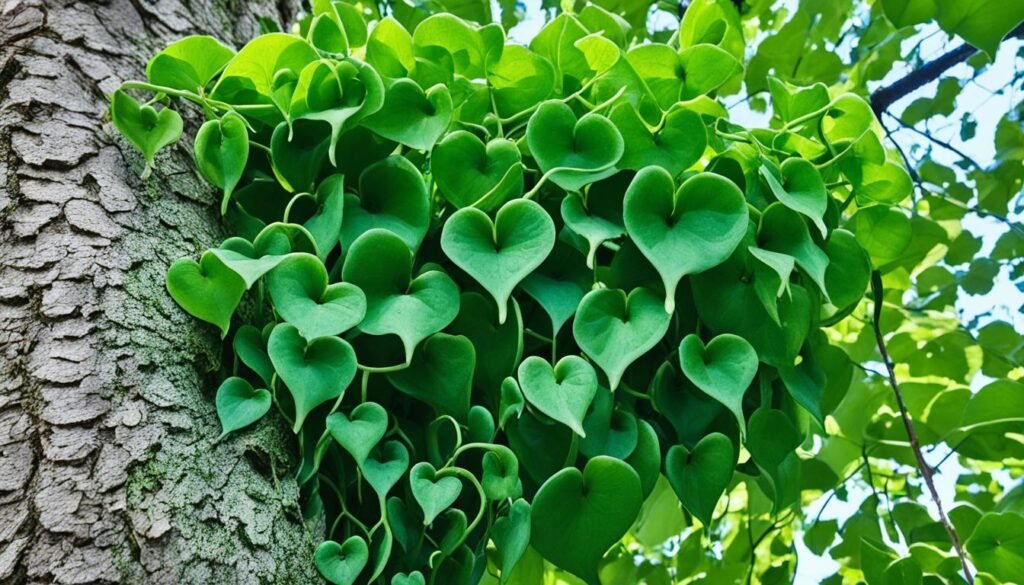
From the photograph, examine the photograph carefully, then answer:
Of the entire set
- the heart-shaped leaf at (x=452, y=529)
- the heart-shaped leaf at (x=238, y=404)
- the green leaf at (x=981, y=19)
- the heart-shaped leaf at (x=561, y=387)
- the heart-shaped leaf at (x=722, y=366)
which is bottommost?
Answer: the heart-shaped leaf at (x=452, y=529)

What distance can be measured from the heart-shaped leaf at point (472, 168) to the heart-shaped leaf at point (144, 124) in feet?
0.75

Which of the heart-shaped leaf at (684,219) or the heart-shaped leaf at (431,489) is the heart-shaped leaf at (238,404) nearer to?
the heart-shaped leaf at (431,489)

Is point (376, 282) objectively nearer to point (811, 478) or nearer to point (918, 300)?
point (811, 478)

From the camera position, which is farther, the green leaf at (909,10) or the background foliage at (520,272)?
the green leaf at (909,10)

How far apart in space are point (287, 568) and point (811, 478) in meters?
0.74

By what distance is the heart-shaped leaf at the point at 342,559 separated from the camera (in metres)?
0.61

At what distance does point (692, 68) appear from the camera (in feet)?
2.61

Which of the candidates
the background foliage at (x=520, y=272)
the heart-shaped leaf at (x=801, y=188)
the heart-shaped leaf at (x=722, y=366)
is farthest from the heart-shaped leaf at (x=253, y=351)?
the heart-shaped leaf at (x=801, y=188)

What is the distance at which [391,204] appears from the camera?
0.69 m

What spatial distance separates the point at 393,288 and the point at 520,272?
0.10m

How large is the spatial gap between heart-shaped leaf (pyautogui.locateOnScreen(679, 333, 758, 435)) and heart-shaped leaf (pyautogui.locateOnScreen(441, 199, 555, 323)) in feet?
0.43

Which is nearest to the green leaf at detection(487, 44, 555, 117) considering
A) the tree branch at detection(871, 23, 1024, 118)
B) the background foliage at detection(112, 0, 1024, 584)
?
the background foliage at detection(112, 0, 1024, 584)

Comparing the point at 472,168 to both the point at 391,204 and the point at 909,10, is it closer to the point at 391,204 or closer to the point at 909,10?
the point at 391,204

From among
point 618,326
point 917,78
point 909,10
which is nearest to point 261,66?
point 618,326
